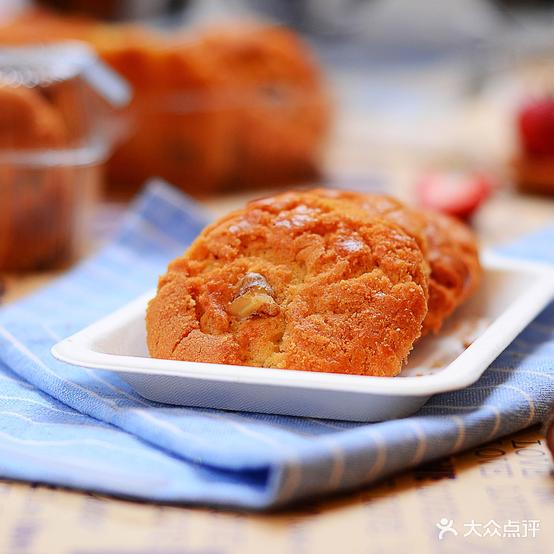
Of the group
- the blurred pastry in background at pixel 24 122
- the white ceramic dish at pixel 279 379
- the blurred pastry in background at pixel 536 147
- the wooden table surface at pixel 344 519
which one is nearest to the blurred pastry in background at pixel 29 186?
the blurred pastry in background at pixel 24 122

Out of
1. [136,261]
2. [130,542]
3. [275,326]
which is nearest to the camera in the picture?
[130,542]

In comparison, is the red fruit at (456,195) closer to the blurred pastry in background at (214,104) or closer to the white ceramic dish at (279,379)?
the blurred pastry in background at (214,104)

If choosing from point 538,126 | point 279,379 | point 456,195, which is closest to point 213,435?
point 279,379

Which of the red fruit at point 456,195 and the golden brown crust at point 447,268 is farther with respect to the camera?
the red fruit at point 456,195

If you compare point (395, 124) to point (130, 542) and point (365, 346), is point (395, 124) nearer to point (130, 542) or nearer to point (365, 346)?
point (365, 346)

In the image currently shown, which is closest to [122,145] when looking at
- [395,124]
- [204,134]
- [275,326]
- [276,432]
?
[204,134]

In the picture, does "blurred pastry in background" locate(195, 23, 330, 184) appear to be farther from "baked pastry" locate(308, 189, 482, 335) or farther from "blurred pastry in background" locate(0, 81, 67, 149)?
"baked pastry" locate(308, 189, 482, 335)
